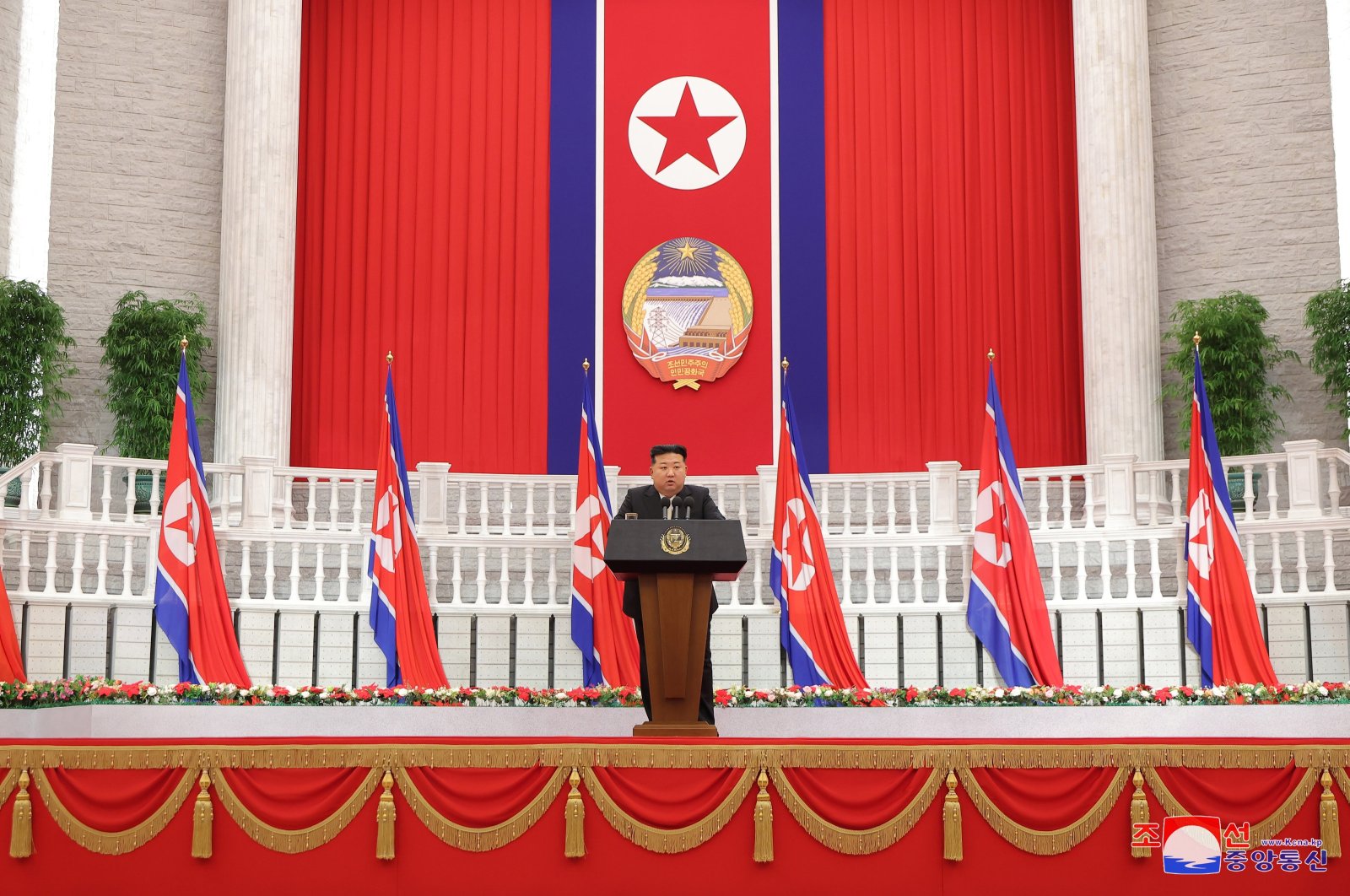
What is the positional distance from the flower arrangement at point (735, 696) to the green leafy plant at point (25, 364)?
4335 mm


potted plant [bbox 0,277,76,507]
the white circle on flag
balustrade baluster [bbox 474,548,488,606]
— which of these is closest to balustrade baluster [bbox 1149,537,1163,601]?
balustrade baluster [bbox 474,548,488,606]

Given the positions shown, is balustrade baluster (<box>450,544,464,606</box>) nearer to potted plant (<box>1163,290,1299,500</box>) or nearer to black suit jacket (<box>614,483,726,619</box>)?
black suit jacket (<box>614,483,726,619</box>)

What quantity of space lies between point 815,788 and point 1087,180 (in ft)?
33.1

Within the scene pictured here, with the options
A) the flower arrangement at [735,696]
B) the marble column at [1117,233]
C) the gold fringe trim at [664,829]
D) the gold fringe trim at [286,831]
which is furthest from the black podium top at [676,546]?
the marble column at [1117,233]

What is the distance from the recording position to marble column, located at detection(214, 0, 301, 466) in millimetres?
13695

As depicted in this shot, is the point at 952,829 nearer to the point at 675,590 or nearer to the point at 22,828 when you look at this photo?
the point at 675,590

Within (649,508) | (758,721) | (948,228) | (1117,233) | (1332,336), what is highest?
(948,228)

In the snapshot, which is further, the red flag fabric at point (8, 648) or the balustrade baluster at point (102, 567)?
the balustrade baluster at point (102, 567)

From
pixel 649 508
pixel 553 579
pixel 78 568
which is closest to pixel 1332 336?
pixel 553 579

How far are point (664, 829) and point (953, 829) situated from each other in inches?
44.7

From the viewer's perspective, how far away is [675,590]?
6.54 metres

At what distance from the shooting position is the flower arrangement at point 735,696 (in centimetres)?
927

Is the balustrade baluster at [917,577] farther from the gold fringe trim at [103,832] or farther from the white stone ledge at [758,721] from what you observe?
the gold fringe trim at [103,832]

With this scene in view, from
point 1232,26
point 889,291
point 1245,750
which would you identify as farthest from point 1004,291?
point 1245,750
